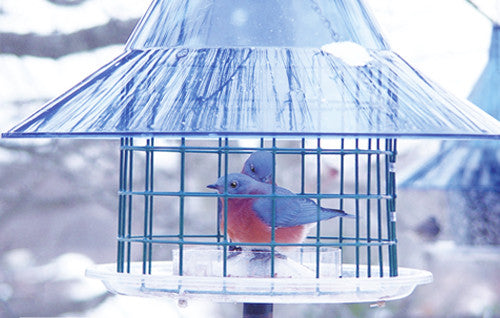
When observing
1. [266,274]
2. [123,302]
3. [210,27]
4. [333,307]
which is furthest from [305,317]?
[210,27]

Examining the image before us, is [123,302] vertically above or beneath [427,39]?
beneath

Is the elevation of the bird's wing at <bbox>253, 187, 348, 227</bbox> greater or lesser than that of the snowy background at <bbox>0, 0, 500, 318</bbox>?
lesser

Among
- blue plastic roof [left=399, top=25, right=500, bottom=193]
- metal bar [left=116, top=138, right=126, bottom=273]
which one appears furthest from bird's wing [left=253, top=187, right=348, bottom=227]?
blue plastic roof [left=399, top=25, right=500, bottom=193]

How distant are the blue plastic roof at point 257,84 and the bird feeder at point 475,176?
494 cm

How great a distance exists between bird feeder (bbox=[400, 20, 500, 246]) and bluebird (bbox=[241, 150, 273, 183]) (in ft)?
14.3

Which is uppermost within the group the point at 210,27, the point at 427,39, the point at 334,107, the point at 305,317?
the point at 427,39

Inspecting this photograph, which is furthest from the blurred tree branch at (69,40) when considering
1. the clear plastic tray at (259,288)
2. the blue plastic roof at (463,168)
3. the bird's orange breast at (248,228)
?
the clear plastic tray at (259,288)

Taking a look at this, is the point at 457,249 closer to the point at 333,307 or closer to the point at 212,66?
the point at 333,307

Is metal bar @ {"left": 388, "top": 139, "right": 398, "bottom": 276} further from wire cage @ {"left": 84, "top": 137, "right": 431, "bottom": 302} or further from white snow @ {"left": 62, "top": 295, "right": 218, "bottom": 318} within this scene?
white snow @ {"left": 62, "top": 295, "right": 218, "bottom": 318}

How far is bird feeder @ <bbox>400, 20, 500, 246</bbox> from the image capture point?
8.16 meters

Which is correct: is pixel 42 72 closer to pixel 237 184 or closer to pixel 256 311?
pixel 237 184

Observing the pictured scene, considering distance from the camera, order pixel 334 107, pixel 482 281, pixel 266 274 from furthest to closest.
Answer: pixel 482 281, pixel 266 274, pixel 334 107

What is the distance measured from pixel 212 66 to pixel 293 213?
0.84m

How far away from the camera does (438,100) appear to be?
10.2ft
